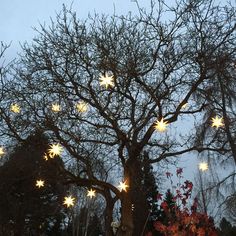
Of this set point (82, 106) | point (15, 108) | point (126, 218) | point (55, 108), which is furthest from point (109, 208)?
point (15, 108)

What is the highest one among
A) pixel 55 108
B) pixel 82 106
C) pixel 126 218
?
pixel 82 106

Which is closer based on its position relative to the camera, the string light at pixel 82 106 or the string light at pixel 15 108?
the string light at pixel 15 108

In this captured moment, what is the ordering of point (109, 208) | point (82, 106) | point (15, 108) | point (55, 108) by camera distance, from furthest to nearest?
point (109, 208), point (82, 106), point (55, 108), point (15, 108)

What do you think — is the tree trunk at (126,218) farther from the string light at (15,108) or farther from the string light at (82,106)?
the string light at (15,108)

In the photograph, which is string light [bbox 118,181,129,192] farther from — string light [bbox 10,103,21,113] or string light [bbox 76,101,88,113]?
string light [bbox 10,103,21,113]

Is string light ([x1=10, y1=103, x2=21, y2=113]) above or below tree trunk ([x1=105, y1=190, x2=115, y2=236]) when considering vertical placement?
above

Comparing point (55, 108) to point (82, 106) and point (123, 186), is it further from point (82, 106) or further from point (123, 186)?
point (123, 186)

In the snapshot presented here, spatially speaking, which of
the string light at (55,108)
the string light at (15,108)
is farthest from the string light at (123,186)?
the string light at (15,108)

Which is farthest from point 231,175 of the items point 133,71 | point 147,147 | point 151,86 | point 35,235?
point 35,235

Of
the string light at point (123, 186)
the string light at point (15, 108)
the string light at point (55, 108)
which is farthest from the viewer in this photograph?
the string light at point (123, 186)

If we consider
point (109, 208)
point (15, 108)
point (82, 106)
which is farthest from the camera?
point (109, 208)

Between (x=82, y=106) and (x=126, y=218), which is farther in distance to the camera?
(x=82, y=106)

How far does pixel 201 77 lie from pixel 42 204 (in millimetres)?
21510

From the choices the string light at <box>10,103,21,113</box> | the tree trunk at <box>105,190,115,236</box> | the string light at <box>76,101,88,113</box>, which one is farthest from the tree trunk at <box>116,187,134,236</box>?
the string light at <box>10,103,21,113</box>
